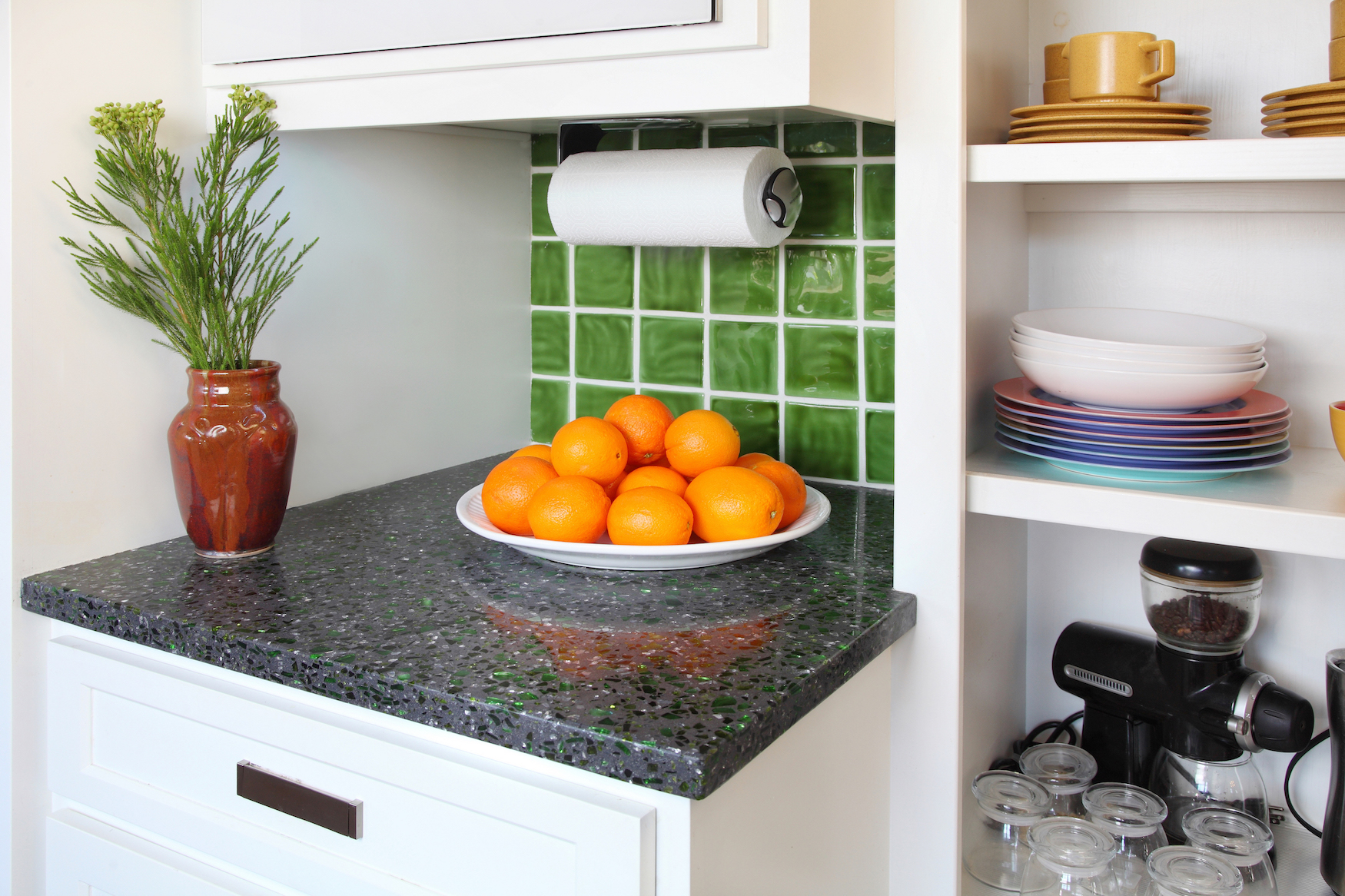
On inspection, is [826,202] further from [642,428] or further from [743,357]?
[642,428]

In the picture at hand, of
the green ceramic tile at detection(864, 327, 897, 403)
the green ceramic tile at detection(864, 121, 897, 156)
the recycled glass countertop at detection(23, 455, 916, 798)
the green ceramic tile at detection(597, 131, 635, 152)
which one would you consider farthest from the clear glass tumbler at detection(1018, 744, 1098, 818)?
the green ceramic tile at detection(597, 131, 635, 152)

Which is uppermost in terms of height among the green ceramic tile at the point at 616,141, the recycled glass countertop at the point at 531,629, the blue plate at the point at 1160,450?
the green ceramic tile at the point at 616,141

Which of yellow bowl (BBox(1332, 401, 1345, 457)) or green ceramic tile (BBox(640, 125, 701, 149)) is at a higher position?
green ceramic tile (BBox(640, 125, 701, 149))

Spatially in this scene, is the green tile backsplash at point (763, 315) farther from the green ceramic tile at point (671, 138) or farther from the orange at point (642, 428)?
the orange at point (642, 428)

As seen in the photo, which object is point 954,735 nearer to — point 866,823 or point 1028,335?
point 866,823

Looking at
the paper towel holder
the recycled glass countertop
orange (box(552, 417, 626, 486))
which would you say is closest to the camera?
the recycled glass countertop

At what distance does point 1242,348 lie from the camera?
923 mm

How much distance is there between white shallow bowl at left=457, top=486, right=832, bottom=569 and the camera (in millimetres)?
1039

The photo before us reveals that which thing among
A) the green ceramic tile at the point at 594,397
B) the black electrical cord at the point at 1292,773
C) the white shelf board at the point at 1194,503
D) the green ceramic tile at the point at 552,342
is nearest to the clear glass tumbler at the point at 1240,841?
the black electrical cord at the point at 1292,773

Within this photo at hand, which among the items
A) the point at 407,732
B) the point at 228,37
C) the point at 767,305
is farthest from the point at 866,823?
the point at 228,37

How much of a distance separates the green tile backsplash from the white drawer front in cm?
74

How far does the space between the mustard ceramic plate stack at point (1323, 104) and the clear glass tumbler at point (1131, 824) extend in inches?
23.0

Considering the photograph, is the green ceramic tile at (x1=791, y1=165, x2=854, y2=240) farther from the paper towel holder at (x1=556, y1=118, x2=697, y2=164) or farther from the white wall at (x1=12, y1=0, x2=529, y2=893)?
the white wall at (x1=12, y1=0, x2=529, y2=893)

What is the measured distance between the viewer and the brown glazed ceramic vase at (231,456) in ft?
3.56
